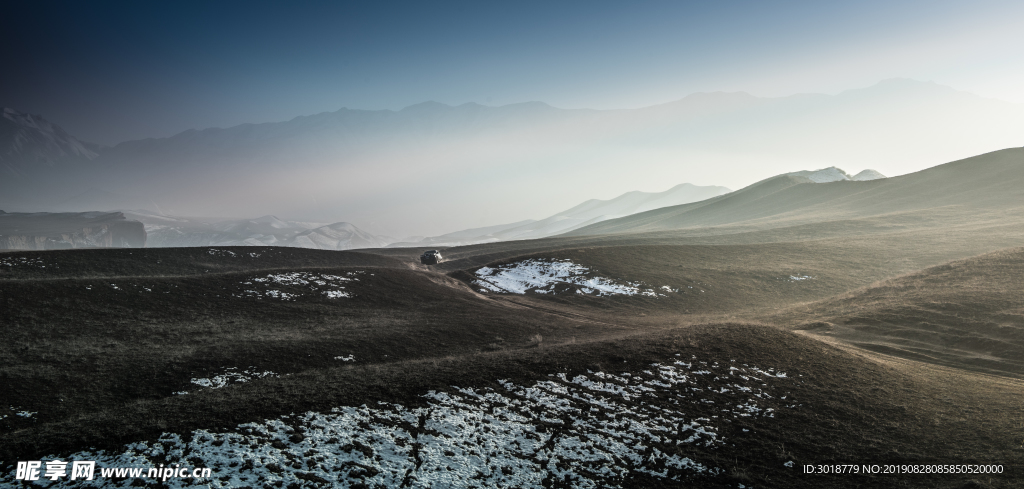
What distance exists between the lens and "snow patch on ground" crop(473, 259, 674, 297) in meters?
44.8

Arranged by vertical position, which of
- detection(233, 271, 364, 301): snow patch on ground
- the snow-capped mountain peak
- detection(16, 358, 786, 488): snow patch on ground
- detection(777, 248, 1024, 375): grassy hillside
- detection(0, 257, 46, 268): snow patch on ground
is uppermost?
the snow-capped mountain peak

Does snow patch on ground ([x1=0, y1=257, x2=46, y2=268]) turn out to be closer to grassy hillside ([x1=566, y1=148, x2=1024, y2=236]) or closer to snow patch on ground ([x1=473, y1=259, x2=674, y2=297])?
snow patch on ground ([x1=473, y1=259, x2=674, y2=297])

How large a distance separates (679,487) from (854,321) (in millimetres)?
25701

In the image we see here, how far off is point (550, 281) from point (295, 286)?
25.5 meters

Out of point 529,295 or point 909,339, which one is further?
point 529,295

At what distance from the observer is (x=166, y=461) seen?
9.66 metres

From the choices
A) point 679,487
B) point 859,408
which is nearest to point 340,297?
point 679,487

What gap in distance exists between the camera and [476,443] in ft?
38.0

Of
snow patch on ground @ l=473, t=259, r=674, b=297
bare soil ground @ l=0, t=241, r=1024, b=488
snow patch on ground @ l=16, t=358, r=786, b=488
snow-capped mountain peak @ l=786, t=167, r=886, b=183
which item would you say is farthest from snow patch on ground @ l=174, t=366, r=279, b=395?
snow-capped mountain peak @ l=786, t=167, r=886, b=183

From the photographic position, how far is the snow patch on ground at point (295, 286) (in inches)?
1300

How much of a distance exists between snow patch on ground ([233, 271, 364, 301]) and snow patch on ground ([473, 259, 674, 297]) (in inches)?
612

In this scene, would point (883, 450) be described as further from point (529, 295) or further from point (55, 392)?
point (529, 295)

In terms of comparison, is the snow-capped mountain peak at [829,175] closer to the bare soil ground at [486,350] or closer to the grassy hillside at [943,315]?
the bare soil ground at [486,350]

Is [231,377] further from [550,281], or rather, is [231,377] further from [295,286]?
[550,281]
